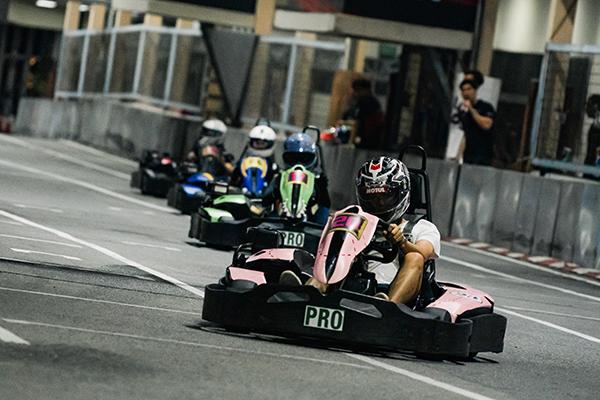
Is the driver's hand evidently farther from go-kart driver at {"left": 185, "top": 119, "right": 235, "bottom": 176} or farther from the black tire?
→ the black tire

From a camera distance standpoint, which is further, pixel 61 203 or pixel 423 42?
pixel 423 42

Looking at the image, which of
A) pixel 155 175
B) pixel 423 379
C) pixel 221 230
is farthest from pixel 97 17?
pixel 423 379

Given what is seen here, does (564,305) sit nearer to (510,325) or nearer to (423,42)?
(510,325)

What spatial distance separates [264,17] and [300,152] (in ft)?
62.1

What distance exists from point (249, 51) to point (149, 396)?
27.2 metres

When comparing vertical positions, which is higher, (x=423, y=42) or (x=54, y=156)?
(x=423, y=42)

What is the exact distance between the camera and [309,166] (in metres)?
17.7

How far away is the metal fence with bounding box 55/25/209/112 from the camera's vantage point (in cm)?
3812

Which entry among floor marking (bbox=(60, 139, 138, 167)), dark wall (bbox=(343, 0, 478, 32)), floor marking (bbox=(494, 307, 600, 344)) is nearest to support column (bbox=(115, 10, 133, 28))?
floor marking (bbox=(60, 139, 138, 167))

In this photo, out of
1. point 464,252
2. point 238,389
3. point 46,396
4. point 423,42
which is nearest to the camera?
point 46,396

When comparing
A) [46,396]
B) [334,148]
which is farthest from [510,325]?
[334,148]

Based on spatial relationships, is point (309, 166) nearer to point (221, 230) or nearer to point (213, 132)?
point (221, 230)

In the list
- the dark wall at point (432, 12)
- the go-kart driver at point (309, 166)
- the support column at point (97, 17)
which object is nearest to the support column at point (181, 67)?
the dark wall at point (432, 12)

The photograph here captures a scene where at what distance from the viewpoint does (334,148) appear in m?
27.6
